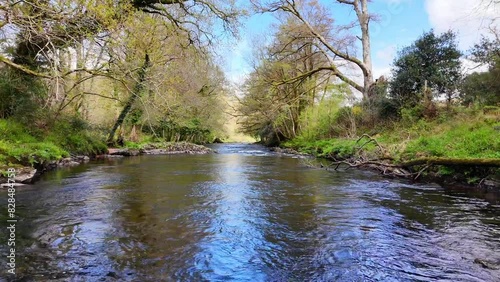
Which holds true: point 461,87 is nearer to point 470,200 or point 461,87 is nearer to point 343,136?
point 343,136

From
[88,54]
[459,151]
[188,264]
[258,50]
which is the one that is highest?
[258,50]

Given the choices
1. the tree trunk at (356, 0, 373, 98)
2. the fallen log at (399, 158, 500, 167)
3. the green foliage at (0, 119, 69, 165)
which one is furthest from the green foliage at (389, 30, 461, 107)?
the green foliage at (0, 119, 69, 165)

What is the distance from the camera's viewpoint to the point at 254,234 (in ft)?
17.6

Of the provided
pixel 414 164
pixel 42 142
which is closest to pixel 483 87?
pixel 414 164

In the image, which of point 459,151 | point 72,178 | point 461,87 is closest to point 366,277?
point 459,151

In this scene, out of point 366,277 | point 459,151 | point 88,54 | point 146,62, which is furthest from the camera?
point 146,62

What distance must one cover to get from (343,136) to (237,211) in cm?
1728

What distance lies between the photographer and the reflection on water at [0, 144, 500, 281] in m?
3.94

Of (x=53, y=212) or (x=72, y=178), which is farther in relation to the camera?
(x=72, y=178)

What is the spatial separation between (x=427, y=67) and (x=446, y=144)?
8.14 m

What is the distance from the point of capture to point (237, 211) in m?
6.87

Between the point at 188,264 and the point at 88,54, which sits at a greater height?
the point at 88,54

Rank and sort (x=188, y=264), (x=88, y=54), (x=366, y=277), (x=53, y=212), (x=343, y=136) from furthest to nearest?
1. (x=343, y=136)
2. (x=88, y=54)
3. (x=53, y=212)
4. (x=188, y=264)
5. (x=366, y=277)

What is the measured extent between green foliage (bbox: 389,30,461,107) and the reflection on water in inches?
387
